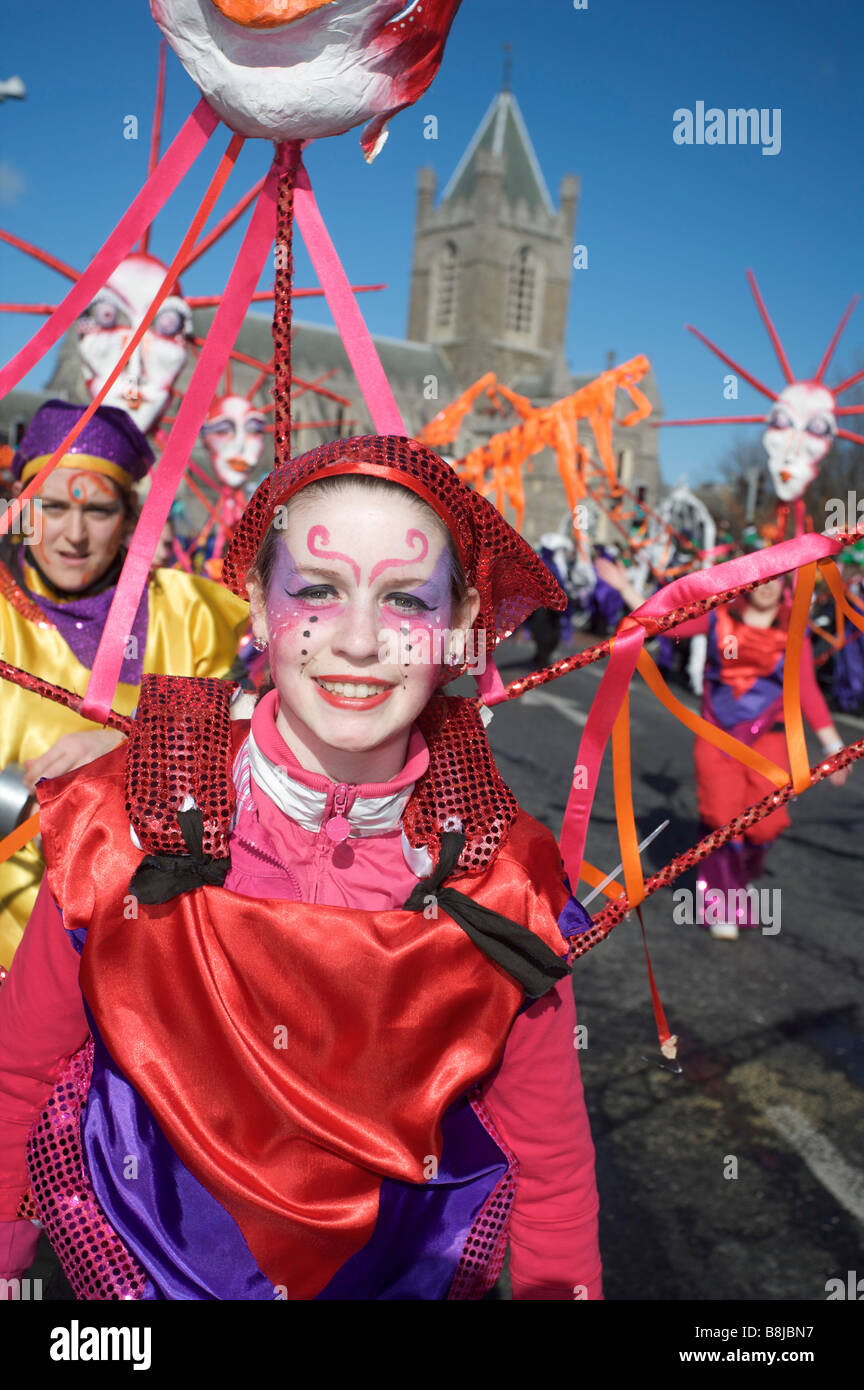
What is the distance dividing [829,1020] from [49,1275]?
2990 mm

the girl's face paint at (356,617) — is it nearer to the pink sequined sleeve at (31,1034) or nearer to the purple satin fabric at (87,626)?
the pink sequined sleeve at (31,1034)

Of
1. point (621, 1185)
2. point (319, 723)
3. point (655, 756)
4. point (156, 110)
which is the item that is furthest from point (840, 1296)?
point (655, 756)

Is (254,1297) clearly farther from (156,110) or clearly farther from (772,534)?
(772,534)

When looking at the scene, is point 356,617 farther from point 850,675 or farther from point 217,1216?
point 850,675

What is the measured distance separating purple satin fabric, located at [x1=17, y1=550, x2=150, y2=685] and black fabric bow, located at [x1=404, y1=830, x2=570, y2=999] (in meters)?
1.23

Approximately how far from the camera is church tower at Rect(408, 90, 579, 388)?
205 feet

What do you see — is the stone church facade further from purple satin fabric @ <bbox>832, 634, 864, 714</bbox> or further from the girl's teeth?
the girl's teeth

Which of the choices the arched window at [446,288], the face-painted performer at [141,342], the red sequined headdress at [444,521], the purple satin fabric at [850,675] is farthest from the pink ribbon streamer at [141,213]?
the arched window at [446,288]

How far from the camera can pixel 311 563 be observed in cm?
133

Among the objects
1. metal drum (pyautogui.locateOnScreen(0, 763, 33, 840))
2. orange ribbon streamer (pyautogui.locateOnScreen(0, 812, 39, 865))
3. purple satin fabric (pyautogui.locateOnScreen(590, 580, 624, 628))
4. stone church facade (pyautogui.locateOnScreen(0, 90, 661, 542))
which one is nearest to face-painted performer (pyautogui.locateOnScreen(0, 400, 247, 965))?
metal drum (pyautogui.locateOnScreen(0, 763, 33, 840))

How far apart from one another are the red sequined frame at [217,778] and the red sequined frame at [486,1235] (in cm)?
38

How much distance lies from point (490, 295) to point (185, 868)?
6719 cm

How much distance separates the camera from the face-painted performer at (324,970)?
1325 mm
